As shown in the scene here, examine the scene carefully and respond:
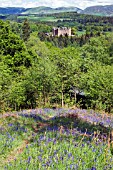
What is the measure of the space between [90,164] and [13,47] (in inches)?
1227

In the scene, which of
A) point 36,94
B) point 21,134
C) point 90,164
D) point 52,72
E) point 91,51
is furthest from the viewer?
point 91,51

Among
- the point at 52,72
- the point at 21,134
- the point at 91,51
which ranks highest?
the point at 21,134

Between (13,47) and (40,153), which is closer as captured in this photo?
(40,153)

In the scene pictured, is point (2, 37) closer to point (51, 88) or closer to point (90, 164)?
point (51, 88)

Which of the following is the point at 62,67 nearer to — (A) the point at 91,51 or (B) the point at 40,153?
(B) the point at 40,153

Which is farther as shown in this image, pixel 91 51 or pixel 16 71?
pixel 91 51

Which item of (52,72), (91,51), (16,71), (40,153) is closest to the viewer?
(40,153)

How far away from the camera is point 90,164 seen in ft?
19.2

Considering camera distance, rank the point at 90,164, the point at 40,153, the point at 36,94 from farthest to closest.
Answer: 1. the point at 36,94
2. the point at 40,153
3. the point at 90,164

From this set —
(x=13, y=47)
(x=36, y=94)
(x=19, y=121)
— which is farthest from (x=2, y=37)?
(x=19, y=121)

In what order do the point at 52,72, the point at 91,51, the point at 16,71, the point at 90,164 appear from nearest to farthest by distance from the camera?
the point at 90,164
the point at 52,72
the point at 16,71
the point at 91,51

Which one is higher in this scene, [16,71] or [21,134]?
[21,134]

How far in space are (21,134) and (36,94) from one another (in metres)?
17.4

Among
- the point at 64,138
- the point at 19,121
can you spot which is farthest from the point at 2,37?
the point at 64,138
